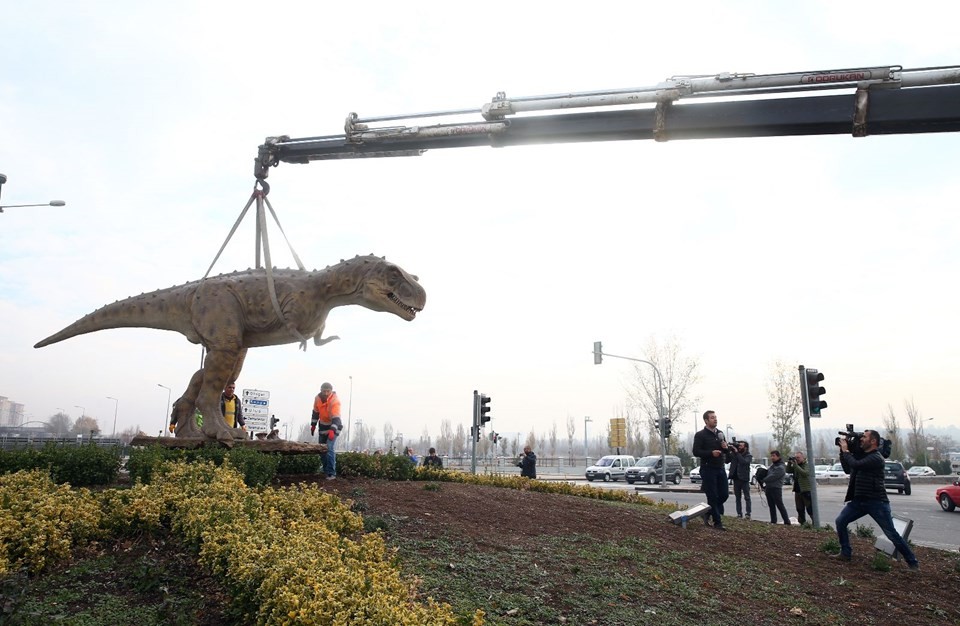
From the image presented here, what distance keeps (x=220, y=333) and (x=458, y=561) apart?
4.91 m

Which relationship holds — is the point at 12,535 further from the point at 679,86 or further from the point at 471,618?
the point at 679,86

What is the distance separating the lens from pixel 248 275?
9.49 m

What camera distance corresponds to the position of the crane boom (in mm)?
6266

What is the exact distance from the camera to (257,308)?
9227 mm

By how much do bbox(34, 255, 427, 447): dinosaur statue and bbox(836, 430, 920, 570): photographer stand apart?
18.2ft

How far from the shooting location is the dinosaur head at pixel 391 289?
888cm

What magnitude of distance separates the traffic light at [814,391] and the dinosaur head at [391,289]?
7540mm

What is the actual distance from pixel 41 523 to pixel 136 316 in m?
5.16

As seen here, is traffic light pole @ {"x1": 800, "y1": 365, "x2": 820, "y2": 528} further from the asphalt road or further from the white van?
the white van

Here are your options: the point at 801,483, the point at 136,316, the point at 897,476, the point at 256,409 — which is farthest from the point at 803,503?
the point at 897,476

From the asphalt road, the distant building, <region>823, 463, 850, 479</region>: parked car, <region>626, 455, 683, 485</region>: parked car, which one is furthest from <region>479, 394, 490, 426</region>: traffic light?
the distant building

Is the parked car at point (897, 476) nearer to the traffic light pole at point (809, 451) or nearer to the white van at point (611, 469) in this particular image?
the white van at point (611, 469)

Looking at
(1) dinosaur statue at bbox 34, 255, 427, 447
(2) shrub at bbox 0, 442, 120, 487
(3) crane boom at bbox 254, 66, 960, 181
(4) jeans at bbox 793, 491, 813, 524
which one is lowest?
(4) jeans at bbox 793, 491, 813, 524

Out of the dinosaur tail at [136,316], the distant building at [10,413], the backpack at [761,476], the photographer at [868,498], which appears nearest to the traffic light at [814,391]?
the backpack at [761,476]
